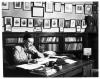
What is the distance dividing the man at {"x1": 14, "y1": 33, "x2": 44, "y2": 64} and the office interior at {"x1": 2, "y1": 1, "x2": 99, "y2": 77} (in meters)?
0.07

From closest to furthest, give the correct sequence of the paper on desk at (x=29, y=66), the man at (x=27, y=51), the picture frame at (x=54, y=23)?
1. the paper on desk at (x=29, y=66)
2. the man at (x=27, y=51)
3. the picture frame at (x=54, y=23)

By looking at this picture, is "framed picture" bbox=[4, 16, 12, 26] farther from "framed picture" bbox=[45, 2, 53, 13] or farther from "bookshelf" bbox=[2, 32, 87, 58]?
"framed picture" bbox=[45, 2, 53, 13]

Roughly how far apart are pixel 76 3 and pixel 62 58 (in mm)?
961

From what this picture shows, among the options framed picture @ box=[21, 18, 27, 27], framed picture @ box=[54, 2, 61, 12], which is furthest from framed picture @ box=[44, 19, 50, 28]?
framed picture @ box=[21, 18, 27, 27]

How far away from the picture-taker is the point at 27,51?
10.7 feet

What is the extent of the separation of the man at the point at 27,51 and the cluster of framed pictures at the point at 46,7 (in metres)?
0.42

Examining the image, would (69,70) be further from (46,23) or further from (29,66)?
(46,23)

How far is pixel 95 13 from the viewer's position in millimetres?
3340

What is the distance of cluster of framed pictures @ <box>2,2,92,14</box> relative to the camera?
10.6ft

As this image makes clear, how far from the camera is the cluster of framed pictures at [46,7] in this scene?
10.6 ft

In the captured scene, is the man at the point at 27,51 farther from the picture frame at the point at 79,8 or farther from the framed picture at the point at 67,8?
the picture frame at the point at 79,8

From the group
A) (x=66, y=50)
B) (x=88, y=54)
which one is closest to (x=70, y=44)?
(x=66, y=50)

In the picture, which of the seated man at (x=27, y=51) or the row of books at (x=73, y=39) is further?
the row of books at (x=73, y=39)

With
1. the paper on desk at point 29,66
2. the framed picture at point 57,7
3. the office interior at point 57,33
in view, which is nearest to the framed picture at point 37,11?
the office interior at point 57,33
